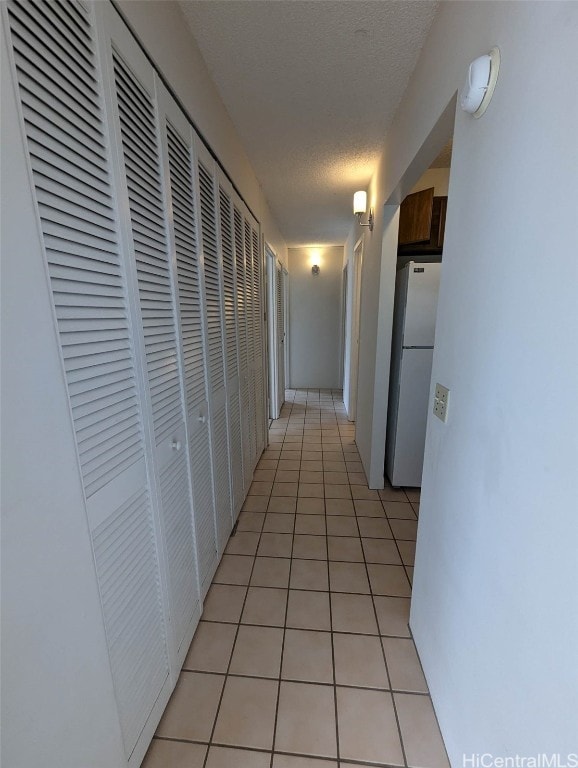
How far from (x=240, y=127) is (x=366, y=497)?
8.75 ft

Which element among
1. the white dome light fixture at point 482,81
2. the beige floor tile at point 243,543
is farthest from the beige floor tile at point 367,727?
the white dome light fixture at point 482,81

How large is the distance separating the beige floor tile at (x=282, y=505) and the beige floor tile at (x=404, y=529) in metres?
0.70

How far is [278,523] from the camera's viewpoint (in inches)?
85.1

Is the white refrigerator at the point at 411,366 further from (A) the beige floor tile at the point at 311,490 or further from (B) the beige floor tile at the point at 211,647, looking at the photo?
(B) the beige floor tile at the point at 211,647

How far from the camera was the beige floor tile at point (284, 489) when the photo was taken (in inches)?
99.2

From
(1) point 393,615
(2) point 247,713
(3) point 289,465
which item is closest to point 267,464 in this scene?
(3) point 289,465

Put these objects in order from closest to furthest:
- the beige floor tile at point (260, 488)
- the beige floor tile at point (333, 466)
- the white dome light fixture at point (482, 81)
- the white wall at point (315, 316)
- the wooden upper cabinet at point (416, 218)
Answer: the white dome light fixture at point (482, 81) < the wooden upper cabinet at point (416, 218) < the beige floor tile at point (260, 488) < the beige floor tile at point (333, 466) < the white wall at point (315, 316)

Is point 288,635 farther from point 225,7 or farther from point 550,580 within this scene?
point 225,7

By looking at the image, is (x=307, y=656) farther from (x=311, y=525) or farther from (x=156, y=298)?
(x=156, y=298)

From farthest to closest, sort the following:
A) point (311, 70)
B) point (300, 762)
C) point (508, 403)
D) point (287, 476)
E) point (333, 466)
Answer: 1. point (333, 466)
2. point (287, 476)
3. point (311, 70)
4. point (300, 762)
5. point (508, 403)

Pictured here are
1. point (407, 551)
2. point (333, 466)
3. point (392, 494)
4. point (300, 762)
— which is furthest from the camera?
point (333, 466)

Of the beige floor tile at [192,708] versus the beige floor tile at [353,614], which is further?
the beige floor tile at [353,614]

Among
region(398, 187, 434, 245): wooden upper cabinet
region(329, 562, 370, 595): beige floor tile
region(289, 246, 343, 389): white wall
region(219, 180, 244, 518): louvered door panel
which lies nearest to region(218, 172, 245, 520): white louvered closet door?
region(219, 180, 244, 518): louvered door panel

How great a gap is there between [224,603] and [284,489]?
1084 mm
